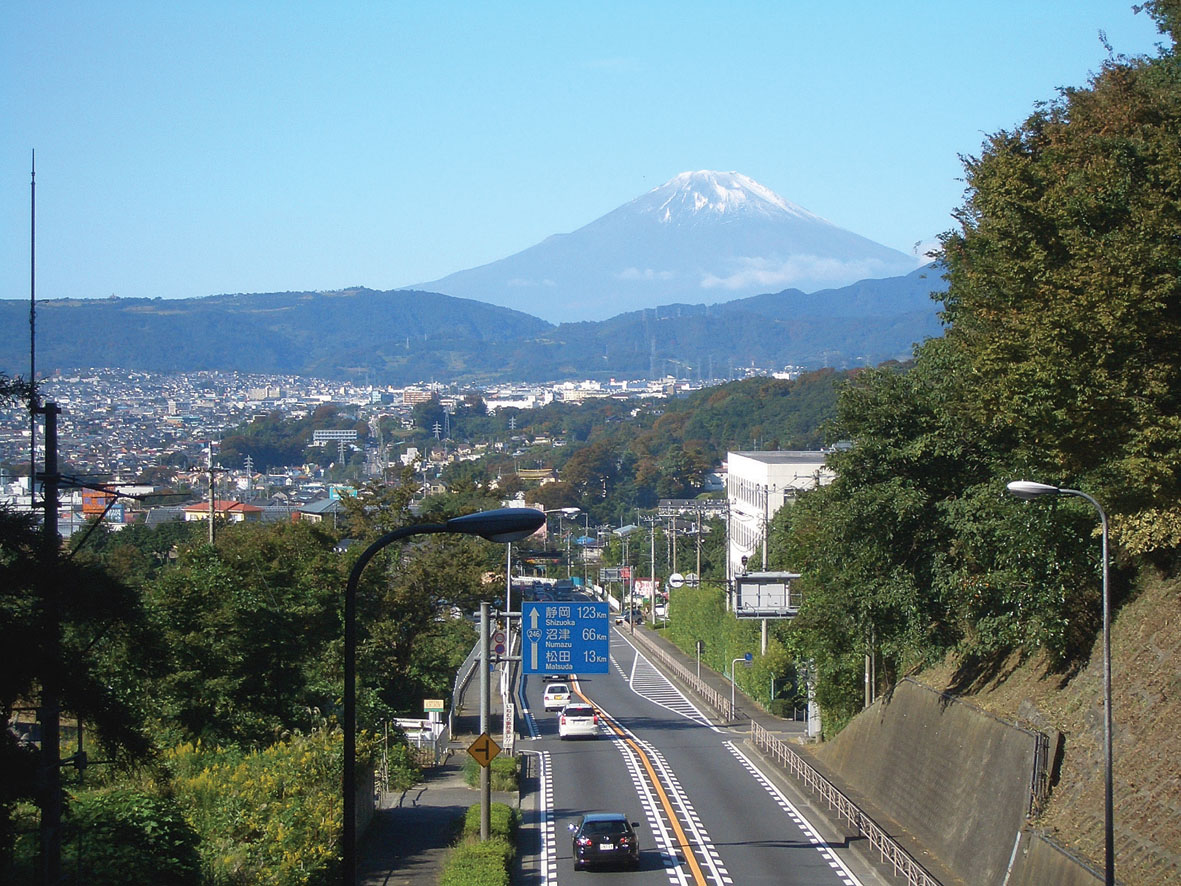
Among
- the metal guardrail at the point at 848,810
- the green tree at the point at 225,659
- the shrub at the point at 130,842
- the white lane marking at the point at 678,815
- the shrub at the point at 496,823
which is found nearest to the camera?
the shrub at the point at 130,842

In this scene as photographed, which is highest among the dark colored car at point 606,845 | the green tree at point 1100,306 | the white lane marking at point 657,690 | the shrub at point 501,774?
the green tree at point 1100,306

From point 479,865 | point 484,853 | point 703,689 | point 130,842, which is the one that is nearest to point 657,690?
point 703,689

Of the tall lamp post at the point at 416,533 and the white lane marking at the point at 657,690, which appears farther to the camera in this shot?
the white lane marking at the point at 657,690

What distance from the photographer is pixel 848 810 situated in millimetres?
24141

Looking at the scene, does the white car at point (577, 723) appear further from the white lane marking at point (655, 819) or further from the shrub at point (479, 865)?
the shrub at point (479, 865)

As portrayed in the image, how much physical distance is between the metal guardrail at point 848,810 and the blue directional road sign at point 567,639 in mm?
5294

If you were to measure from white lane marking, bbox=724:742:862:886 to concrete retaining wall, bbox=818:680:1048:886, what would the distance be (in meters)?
1.64

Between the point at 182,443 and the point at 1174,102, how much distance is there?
16778cm

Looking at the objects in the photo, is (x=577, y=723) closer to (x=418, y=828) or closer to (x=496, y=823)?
(x=418, y=828)

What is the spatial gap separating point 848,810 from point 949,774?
8.70 ft

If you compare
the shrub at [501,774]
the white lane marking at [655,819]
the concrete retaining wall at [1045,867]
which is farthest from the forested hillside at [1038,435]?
the shrub at [501,774]

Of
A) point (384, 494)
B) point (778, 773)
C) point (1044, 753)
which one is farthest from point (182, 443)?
point (1044, 753)

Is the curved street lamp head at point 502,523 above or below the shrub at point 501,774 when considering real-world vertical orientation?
above

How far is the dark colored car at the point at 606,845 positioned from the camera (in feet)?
66.1
